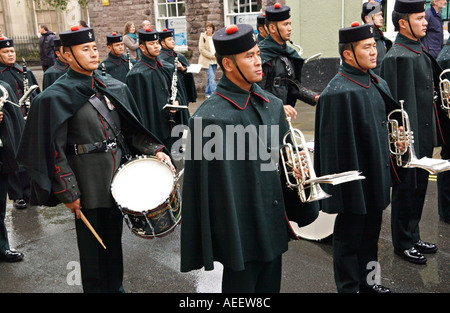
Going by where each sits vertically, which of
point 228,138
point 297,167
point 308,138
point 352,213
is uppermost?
point 228,138

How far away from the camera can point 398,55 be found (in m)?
4.91

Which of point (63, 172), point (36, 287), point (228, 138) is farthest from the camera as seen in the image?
point (36, 287)

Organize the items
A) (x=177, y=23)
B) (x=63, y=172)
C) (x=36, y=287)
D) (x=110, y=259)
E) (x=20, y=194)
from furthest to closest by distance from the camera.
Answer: (x=177, y=23), (x=20, y=194), (x=36, y=287), (x=110, y=259), (x=63, y=172)

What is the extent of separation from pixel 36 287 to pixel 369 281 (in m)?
2.97

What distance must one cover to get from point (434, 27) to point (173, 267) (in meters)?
8.53

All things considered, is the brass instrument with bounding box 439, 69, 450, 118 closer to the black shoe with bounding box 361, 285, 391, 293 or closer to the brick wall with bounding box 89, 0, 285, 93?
the black shoe with bounding box 361, 285, 391, 293

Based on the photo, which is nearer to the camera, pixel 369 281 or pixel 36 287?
pixel 369 281

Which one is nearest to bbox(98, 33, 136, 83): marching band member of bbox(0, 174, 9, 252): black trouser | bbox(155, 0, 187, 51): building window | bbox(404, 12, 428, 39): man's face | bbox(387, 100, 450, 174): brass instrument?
bbox(0, 174, 9, 252): black trouser

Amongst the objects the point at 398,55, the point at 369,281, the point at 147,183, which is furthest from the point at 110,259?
the point at 398,55

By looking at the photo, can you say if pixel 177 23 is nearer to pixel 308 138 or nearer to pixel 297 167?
pixel 308 138

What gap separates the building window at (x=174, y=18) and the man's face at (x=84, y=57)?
12.9m

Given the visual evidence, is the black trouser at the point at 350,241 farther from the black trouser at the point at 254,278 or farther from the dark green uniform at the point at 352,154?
the black trouser at the point at 254,278

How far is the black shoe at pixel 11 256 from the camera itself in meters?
5.44

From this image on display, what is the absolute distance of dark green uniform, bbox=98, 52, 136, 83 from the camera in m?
9.05
